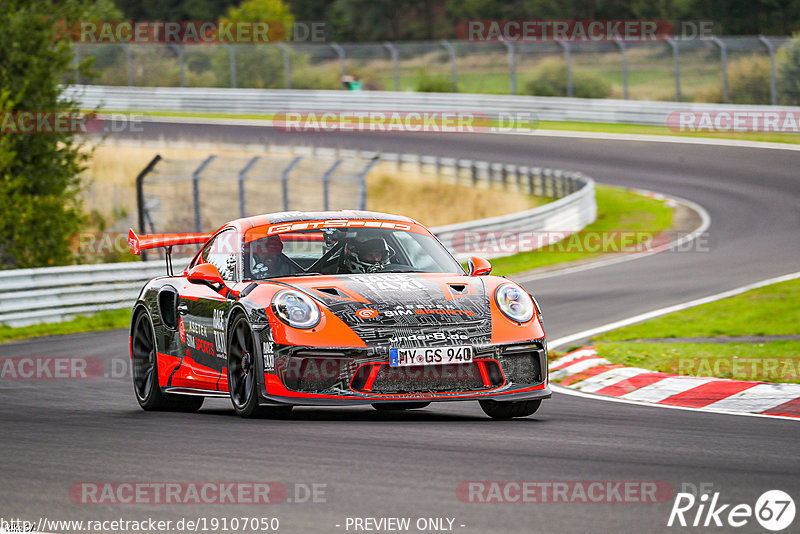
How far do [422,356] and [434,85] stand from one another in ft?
124

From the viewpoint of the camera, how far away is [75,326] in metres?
16.5

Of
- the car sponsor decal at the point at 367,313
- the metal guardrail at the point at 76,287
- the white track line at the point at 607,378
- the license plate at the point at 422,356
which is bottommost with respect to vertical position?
the metal guardrail at the point at 76,287

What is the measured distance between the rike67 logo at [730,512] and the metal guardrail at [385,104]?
30.2 meters

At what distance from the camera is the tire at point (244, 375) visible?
738cm

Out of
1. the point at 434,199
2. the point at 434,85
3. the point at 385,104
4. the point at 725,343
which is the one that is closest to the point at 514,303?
the point at 725,343

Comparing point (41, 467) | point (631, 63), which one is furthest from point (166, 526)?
point (631, 63)

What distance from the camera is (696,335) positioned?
1211 centimetres

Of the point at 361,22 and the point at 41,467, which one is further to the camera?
the point at 361,22

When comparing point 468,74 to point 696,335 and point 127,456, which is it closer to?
point 696,335

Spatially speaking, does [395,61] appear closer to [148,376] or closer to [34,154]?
[34,154]

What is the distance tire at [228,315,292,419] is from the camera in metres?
7.38

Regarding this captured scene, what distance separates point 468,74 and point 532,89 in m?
2.90

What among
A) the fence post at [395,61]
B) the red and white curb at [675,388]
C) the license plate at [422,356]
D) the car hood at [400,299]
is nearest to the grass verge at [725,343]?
the red and white curb at [675,388]

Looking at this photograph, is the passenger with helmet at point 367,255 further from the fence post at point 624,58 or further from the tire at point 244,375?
the fence post at point 624,58
